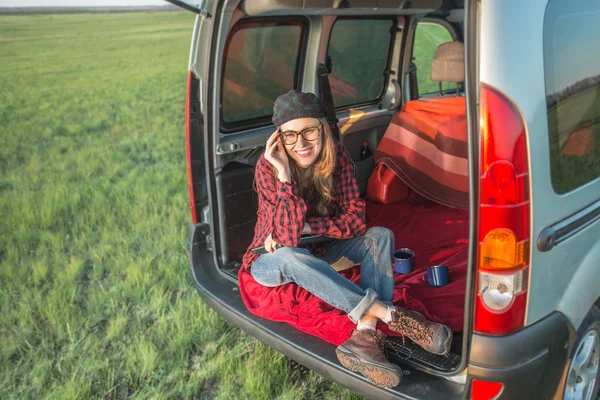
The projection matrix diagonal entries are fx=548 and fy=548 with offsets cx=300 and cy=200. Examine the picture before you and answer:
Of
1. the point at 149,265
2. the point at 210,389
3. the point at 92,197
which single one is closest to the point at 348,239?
the point at 210,389

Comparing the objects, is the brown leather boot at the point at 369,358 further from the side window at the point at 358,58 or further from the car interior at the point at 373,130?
the side window at the point at 358,58

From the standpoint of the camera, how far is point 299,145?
2660 millimetres

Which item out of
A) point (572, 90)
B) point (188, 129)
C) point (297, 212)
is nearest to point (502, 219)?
point (572, 90)

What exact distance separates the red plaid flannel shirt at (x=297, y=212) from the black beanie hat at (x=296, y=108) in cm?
25

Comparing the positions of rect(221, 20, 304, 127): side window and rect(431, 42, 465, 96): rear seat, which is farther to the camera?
rect(431, 42, 465, 96): rear seat

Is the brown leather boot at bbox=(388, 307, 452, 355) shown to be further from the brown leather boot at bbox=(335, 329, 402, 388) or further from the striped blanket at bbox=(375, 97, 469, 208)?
the striped blanket at bbox=(375, 97, 469, 208)

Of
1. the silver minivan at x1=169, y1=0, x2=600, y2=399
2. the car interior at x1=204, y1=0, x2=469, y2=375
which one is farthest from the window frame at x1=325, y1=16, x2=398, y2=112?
the silver minivan at x1=169, y1=0, x2=600, y2=399

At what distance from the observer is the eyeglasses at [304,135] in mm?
2654

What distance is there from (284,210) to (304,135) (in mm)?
384

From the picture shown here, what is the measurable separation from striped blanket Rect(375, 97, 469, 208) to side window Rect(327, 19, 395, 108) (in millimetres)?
359

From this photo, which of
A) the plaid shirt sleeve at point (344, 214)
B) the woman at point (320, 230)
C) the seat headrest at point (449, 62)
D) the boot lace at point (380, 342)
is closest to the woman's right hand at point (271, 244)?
the woman at point (320, 230)

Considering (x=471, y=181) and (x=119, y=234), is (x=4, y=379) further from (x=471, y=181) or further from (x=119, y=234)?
(x=471, y=181)

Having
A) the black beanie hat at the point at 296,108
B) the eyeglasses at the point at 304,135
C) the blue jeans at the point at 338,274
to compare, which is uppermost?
the black beanie hat at the point at 296,108

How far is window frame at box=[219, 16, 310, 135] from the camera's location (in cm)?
308
